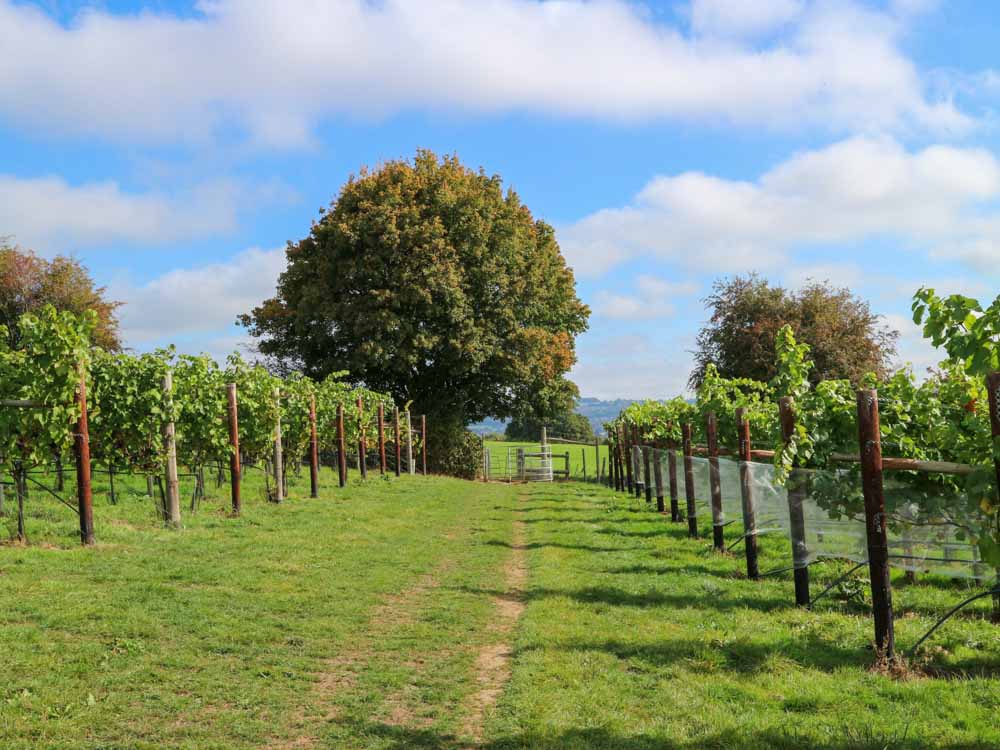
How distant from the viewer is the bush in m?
38.1

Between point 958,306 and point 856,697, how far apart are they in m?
2.72

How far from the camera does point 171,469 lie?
40.5 feet

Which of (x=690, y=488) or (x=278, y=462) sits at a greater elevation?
(x=278, y=462)

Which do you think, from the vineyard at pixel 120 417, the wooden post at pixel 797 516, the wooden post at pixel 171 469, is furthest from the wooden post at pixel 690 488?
the wooden post at pixel 171 469

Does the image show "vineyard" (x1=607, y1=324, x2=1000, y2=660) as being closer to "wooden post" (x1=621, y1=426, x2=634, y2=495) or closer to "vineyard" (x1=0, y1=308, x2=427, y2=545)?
"vineyard" (x1=0, y1=308, x2=427, y2=545)

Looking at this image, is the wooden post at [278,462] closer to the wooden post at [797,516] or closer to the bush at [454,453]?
the wooden post at [797,516]

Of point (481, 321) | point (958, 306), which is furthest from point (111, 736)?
point (481, 321)

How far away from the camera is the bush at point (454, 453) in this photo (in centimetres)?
3812

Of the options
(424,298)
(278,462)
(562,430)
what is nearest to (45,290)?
(424,298)

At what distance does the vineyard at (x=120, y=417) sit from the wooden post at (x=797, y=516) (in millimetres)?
8310

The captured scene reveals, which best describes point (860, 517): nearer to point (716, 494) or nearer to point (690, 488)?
point (716, 494)

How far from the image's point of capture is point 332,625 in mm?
7469

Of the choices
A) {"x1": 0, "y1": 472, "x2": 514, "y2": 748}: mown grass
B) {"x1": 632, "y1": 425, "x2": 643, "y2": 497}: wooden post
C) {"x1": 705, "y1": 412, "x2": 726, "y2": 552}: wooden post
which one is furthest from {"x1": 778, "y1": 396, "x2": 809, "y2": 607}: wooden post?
{"x1": 632, "y1": 425, "x2": 643, "y2": 497}: wooden post

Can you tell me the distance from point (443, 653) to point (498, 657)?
0.48 m
